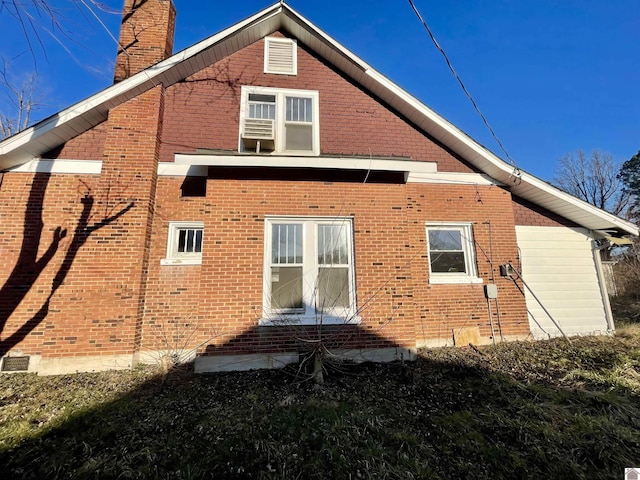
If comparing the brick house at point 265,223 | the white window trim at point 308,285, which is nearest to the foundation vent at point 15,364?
the brick house at point 265,223

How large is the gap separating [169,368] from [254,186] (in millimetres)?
4075

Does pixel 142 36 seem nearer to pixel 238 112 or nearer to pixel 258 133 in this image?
pixel 238 112

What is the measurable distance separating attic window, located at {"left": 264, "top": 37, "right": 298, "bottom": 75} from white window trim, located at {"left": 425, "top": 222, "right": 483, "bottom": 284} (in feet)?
18.8

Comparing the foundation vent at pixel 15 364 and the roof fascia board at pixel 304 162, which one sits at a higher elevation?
the roof fascia board at pixel 304 162

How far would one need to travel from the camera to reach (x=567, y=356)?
6289 millimetres

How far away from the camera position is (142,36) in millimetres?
8219

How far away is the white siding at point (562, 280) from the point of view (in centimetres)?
813

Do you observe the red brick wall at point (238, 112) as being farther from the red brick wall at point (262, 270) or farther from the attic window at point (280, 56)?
the red brick wall at point (262, 270)

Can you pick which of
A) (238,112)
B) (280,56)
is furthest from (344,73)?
(238,112)

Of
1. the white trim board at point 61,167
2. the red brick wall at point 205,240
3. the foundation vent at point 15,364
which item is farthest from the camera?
the white trim board at point 61,167

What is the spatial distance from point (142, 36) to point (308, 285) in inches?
327

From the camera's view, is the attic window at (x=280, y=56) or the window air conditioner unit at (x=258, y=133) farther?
the attic window at (x=280, y=56)

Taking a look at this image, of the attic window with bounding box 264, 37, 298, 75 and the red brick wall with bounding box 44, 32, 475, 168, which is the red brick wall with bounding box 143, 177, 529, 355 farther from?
the attic window with bounding box 264, 37, 298, 75

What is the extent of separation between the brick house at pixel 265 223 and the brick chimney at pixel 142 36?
1.8 inches
